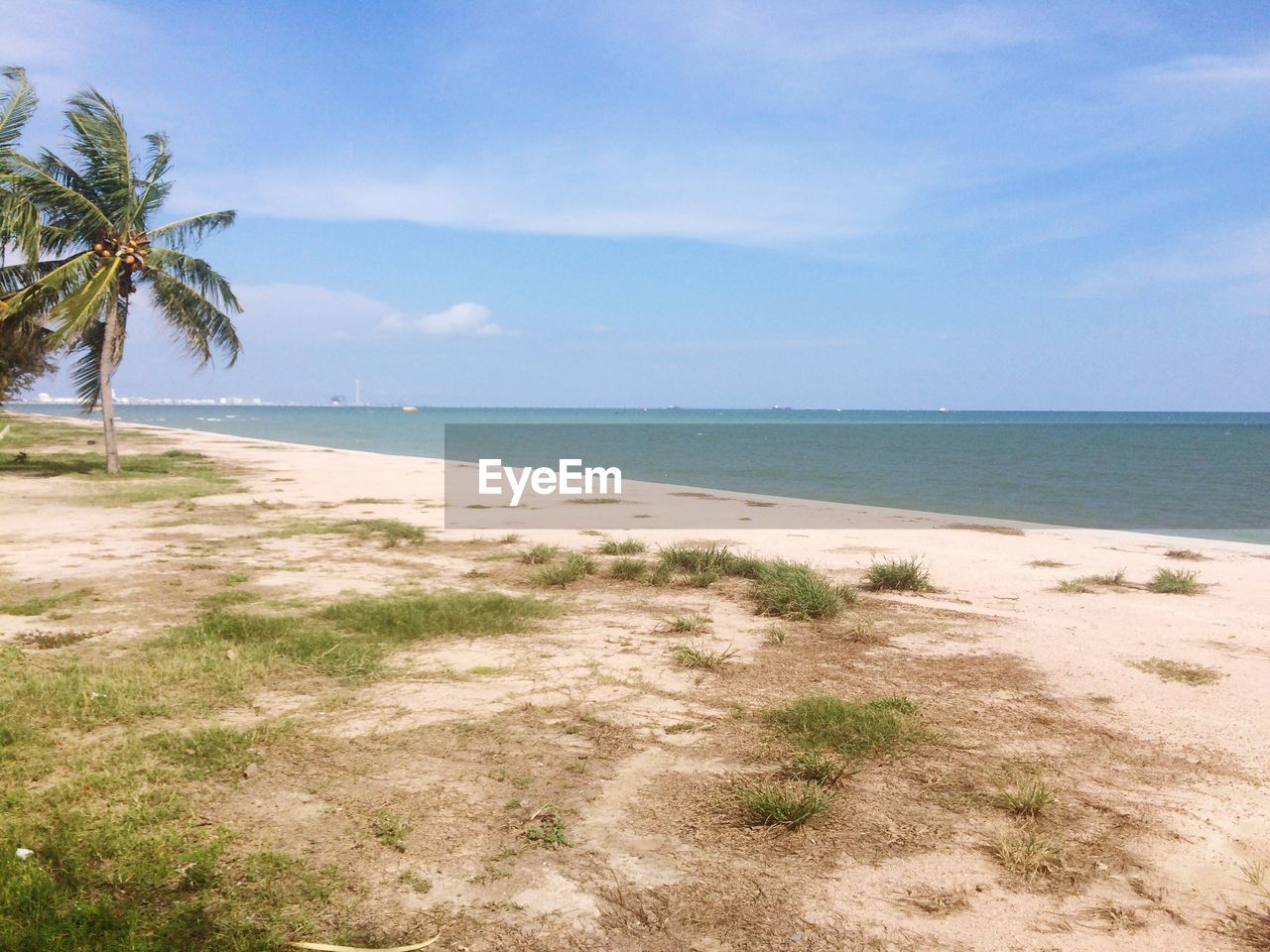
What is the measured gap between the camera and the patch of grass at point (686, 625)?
7234mm

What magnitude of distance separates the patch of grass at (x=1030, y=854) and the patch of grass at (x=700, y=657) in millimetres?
2684

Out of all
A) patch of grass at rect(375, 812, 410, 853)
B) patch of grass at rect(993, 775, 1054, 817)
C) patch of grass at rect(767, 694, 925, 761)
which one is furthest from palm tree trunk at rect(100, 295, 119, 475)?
patch of grass at rect(993, 775, 1054, 817)

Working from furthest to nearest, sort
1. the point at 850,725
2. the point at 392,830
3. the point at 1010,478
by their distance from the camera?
the point at 1010,478 → the point at 850,725 → the point at 392,830

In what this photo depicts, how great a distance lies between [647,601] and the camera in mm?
8438

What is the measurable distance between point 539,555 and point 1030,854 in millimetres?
7436

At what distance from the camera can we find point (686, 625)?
7.24 m

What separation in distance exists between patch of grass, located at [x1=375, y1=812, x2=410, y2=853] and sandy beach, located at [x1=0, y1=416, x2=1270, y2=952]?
3 centimetres

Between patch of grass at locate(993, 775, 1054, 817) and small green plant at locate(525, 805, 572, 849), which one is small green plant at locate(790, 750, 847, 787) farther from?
small green plant at locate(525, 805, 572, 849)

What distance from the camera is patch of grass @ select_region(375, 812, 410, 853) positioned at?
11.8 feet

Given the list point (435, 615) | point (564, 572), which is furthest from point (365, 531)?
point (435, 615)

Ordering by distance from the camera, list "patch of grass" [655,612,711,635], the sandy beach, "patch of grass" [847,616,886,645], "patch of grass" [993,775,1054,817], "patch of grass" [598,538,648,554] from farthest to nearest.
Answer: "patch of grass" [598,538,648,554]
"patch of grass" [655,612,711,635]
"patch of grass" [847,616,886,645]
"patch of grass" [993,775,1054,817]
the sandy beach

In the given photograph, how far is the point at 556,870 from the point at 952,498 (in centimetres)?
2419

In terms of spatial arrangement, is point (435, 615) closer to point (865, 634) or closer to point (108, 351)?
point (865, 634)

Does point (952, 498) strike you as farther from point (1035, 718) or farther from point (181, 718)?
point (181, 718)
